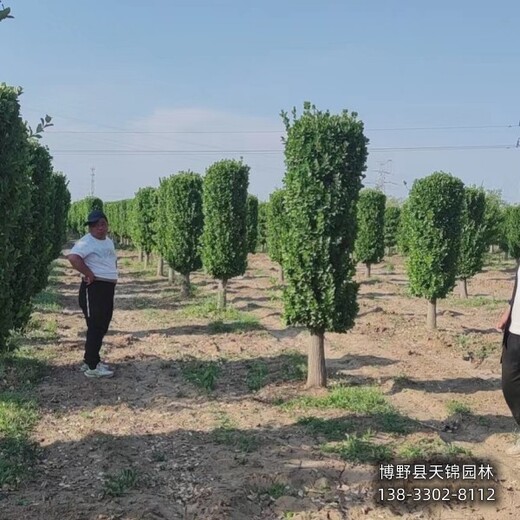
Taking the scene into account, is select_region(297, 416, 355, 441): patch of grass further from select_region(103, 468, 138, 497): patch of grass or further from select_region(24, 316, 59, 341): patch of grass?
select_region(24, 316, 59, 341): patch of grass

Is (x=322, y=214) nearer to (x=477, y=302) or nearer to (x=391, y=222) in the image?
(x=477, y=302)

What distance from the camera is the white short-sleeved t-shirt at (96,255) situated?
7.22 metres

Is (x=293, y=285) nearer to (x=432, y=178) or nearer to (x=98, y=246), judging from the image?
(x=98, y=246)

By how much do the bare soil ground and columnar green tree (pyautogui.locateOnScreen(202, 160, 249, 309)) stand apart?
2.07 m

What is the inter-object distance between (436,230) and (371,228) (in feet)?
37.6

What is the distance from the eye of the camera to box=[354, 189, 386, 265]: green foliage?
76.2ft

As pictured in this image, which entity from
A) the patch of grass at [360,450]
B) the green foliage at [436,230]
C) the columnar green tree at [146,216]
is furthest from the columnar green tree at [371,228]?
the patch of grass at [360,450]

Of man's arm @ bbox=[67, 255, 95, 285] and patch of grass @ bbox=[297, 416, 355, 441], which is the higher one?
man's arm @ bbox=[67, 255, 95, 285]

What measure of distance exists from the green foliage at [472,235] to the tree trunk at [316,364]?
10293mm

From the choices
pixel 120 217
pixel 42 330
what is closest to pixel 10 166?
pixel 42 330

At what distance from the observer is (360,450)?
5430mm

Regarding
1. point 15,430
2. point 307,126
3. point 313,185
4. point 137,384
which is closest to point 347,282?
point 313,185

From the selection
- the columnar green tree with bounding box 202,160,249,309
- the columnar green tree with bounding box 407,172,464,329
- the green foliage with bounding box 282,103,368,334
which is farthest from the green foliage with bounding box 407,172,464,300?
the green foliage with bounding box 282,103,368,334

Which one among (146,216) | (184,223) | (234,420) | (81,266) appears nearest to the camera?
(234,420)
